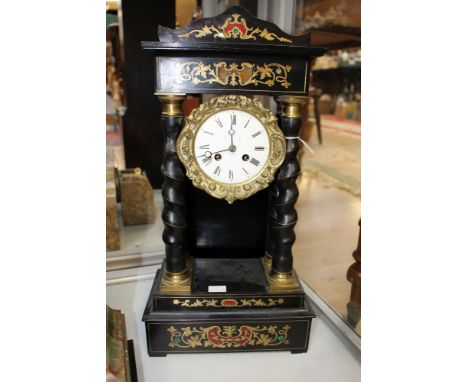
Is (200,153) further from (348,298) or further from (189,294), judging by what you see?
(348,298)

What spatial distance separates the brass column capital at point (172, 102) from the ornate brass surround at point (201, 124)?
39 millimetres

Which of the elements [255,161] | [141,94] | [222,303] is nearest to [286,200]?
[255,161]

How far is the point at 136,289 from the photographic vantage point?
1457 mm

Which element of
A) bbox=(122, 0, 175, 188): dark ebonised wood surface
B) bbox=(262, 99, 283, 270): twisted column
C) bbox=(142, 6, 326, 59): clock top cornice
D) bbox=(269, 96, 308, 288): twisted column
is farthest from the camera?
bbox=(122, 0, 175, 188): dark ebonised wood surface

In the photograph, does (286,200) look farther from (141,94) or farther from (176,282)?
(141,94)

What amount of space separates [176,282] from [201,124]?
0.50m

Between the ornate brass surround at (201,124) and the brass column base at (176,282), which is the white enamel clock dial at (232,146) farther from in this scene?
the brass column base at (176,282)

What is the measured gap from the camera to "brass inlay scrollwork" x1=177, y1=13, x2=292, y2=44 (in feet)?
3.07

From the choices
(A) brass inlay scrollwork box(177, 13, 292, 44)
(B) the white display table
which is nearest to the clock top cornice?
(A) brass inlay scrollwork box(177, 13, 292, 44)

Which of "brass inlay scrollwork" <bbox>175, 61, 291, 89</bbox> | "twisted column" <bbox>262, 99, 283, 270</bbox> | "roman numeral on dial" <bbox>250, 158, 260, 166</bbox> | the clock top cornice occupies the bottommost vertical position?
"twisted column" <bbox>262, 99, 283, 270</bbox>

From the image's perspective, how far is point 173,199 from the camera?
106cm

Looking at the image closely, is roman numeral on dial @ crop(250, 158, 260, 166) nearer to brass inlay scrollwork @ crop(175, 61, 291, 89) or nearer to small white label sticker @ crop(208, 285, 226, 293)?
brass inlay scrollwork @ crop(175, 61, 291, 89)

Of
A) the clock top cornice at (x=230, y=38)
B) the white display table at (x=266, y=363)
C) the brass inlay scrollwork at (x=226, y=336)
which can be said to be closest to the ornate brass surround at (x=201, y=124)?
the clock top cornice at (x=230, y=38)

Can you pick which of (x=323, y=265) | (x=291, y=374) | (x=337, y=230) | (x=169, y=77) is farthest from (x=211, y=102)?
(x=337, y=230)
